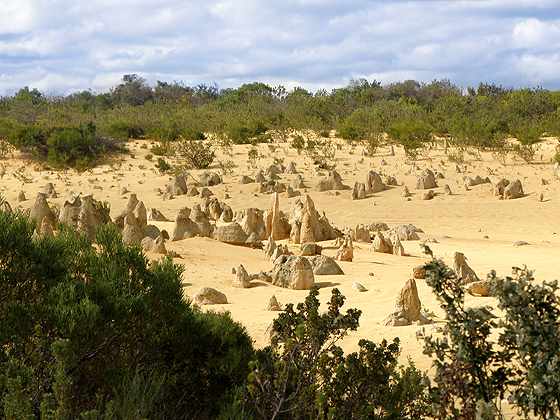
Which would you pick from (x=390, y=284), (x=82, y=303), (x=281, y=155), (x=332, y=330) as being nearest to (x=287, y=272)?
(x=390, y=284)

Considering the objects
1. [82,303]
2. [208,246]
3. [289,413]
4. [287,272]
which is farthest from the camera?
[208,246]

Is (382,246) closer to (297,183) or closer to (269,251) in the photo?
(269,251)

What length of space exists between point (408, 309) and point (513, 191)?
1342 centimetres

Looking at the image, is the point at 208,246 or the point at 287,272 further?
the point at 208,246

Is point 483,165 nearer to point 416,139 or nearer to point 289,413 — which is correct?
point 416,139

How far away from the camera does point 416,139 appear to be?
82.6ft

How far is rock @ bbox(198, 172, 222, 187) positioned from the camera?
1917 cm

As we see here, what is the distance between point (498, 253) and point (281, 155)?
46.0ft

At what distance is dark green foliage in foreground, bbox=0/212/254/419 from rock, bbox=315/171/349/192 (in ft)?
47.8

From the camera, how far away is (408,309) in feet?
20.8

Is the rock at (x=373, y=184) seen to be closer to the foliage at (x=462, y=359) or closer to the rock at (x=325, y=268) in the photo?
the rock at (x=325, y=268)

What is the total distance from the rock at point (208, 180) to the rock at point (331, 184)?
365 centimetres

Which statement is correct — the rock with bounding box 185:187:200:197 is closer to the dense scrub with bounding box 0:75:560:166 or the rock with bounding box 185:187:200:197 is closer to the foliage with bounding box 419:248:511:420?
the dense scrub with bounding box 0:75:560:166

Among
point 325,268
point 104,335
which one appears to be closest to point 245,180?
point 325,268
